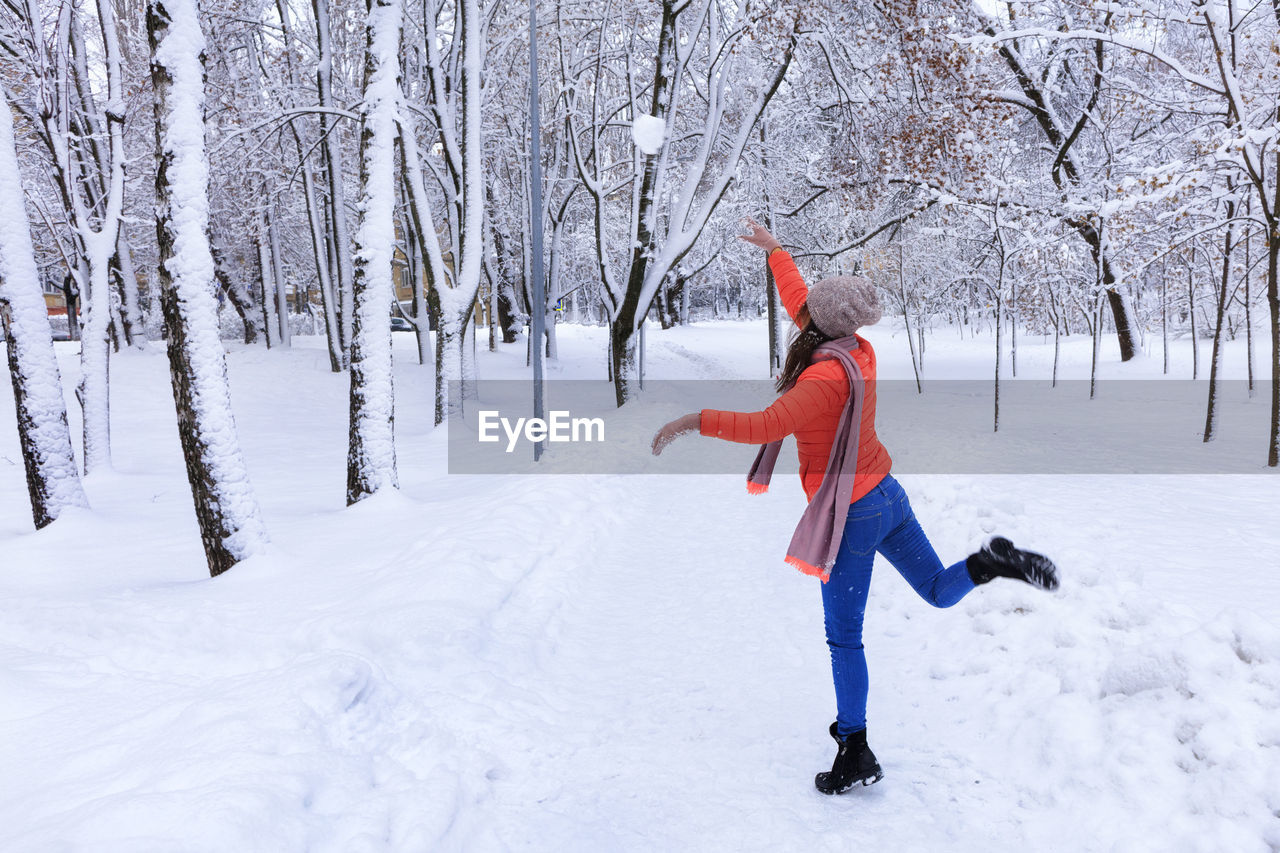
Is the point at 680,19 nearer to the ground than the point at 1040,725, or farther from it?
farther from it

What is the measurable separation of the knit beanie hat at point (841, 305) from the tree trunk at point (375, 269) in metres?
5.24

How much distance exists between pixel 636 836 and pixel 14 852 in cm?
199

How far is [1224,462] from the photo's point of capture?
891 cm

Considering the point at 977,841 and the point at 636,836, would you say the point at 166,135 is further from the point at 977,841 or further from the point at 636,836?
the point at 977,841

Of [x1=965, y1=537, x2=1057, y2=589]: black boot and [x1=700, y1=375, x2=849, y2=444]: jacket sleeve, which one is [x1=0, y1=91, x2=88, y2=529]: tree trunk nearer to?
[x1=700, y1=375, x2=849, y2=444]: jacket sleeve

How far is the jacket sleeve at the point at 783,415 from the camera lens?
2.60 meters

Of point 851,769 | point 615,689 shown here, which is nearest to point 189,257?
point 615,689

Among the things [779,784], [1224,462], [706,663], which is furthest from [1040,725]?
[1224,462]

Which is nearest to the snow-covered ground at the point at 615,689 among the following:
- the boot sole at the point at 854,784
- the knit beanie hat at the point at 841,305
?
the boot sole at the point at 854,784

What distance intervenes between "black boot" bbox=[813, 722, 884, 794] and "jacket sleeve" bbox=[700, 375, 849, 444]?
1.37 metres

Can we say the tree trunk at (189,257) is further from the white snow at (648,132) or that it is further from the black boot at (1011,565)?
the white snow at (648,132)

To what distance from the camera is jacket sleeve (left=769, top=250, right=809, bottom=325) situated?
11.3ft

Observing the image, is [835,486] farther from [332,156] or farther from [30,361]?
[332,156]

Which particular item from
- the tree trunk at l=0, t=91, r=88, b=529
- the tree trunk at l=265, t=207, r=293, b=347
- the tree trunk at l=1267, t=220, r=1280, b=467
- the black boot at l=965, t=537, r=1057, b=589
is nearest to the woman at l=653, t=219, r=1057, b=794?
the black boot at l=965, t=537, r=1057, b=589
